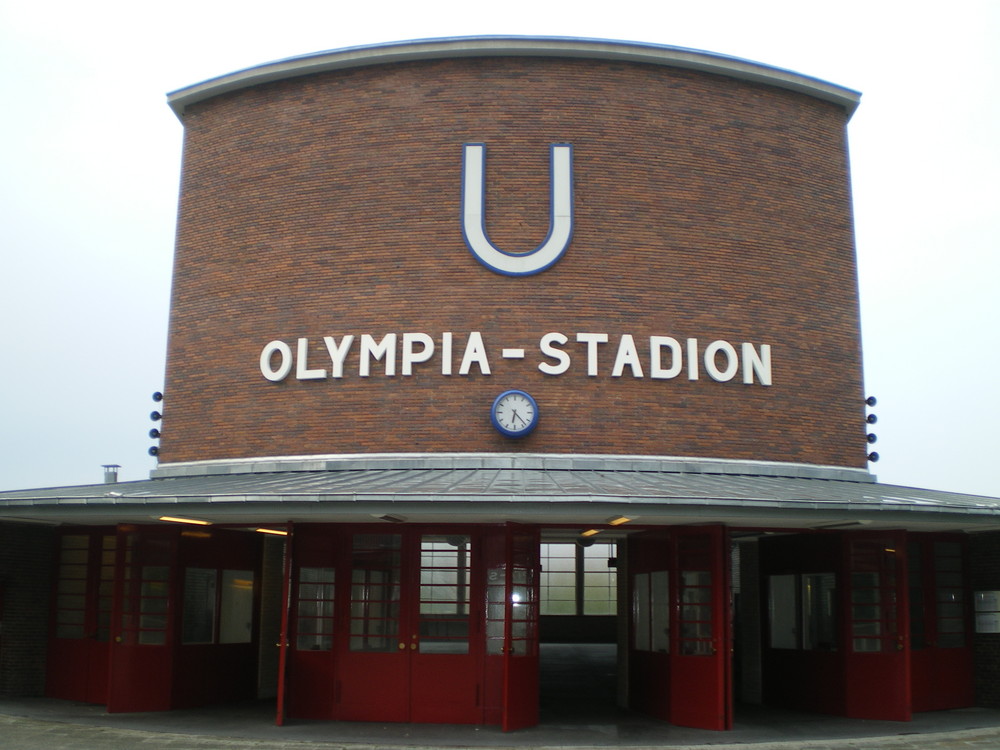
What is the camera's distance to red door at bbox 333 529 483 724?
15633mm

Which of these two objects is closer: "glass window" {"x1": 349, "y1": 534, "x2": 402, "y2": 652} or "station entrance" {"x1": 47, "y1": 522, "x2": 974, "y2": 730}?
"station entrance" {"x1": 47, "y1": 522, "x2": 974, "y2": 730}

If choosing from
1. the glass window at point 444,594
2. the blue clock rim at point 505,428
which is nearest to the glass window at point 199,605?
the glass window at point 444,594

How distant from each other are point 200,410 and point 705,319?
8.80 meters

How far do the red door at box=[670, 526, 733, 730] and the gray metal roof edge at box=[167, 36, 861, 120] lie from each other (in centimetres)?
831

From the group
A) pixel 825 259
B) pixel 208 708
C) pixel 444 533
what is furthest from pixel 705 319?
pixel 208 708

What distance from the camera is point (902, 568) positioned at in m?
16.3

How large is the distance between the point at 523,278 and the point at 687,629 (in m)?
6.14

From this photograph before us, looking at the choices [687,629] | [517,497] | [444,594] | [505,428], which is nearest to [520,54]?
[505,428]

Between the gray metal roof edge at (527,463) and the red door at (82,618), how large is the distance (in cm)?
256

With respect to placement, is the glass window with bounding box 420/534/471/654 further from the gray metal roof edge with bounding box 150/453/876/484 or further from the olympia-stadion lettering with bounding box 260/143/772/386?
the olympia-stadion lettering with bounding box 260/143/772/386

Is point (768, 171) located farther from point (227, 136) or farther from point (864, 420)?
point (227, 136)

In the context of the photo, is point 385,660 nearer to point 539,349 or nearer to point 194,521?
point 194,521

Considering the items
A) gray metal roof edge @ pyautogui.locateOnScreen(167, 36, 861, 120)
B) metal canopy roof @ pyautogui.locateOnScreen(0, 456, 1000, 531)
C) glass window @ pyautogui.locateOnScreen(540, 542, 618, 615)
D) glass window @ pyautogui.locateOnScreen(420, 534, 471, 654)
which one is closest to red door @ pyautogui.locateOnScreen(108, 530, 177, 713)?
metal canopy roof @ pyautogui.locateOnScreen(0, 456, 1000, 531)

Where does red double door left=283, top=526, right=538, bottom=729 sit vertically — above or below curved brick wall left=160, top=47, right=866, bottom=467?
below
